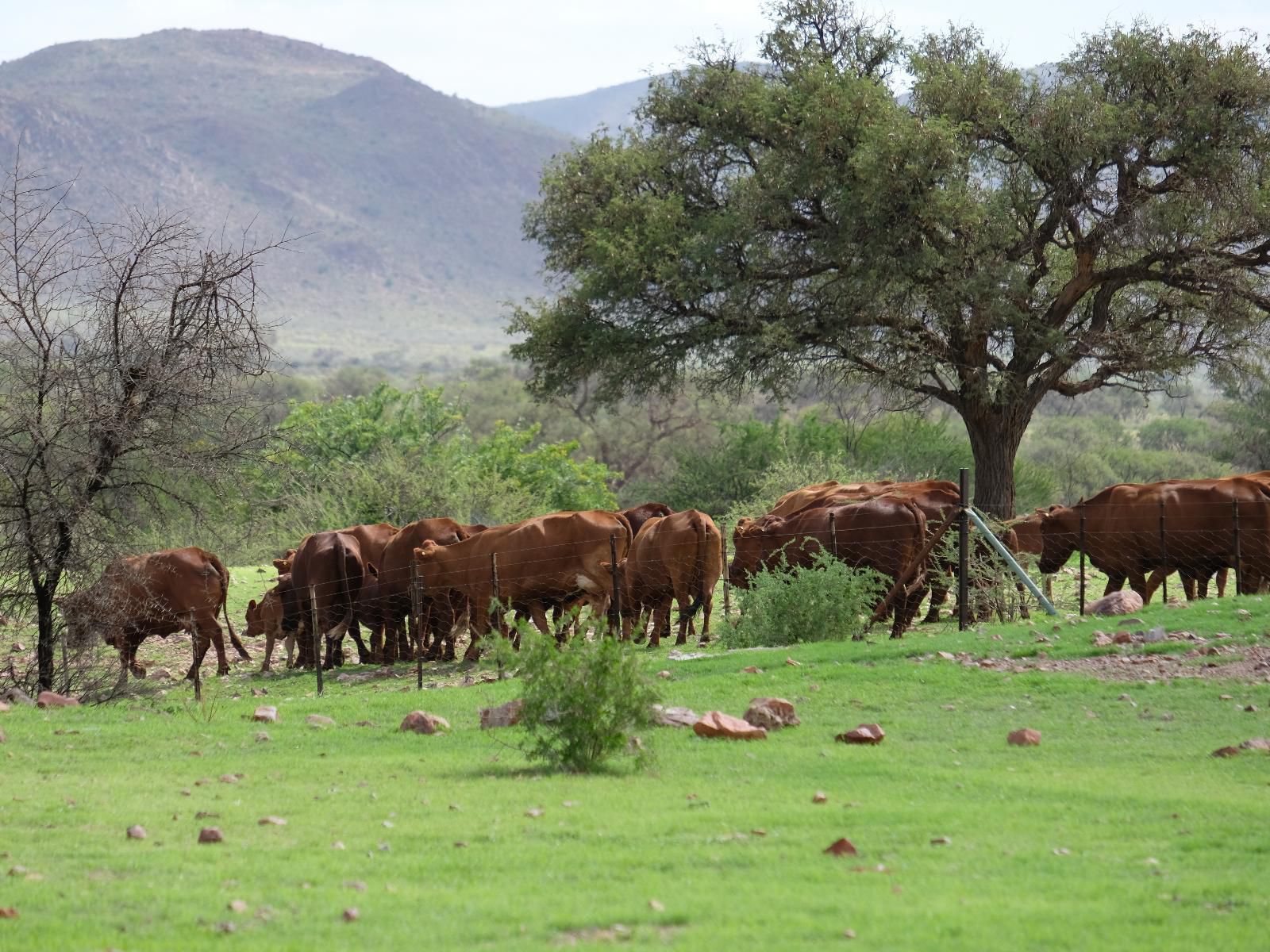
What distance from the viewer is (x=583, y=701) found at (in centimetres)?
970

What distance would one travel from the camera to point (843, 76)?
26.4 metres

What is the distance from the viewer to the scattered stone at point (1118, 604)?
1706 cm

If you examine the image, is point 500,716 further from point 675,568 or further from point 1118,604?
point 1118,604

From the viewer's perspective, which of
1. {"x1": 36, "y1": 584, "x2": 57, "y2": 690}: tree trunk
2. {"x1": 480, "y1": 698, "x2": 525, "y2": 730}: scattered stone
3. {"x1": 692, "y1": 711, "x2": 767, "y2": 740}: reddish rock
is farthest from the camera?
{"x1": 36, "y1": 584, "x2": 57, "y2": 690}: tree trunk

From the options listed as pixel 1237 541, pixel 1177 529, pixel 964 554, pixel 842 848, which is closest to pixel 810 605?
pixel 964 554

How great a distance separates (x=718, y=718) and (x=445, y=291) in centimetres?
18445

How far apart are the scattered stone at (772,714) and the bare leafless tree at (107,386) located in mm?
6904

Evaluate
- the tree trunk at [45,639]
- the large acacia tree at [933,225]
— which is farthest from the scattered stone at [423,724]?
the large acacia tree at [933,225]

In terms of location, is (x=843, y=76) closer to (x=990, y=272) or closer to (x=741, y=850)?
(x=990, y=272)

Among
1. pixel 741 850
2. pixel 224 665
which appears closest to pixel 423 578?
pixel 224 665

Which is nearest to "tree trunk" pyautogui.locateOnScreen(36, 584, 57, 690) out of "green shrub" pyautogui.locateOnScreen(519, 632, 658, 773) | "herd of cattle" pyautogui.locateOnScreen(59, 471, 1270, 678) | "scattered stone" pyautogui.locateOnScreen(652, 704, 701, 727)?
"herd of cattle" pyautogui.locateOnScreen(59, 471, 1270, 678)

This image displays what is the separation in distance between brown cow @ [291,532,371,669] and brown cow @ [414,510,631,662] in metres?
1.34

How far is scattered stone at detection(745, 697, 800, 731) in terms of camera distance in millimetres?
11312

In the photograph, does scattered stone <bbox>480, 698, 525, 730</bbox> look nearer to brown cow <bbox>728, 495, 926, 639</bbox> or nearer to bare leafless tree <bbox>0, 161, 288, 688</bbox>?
bare leafless tree <bbox>0, 161, 288, 688</bbox>
